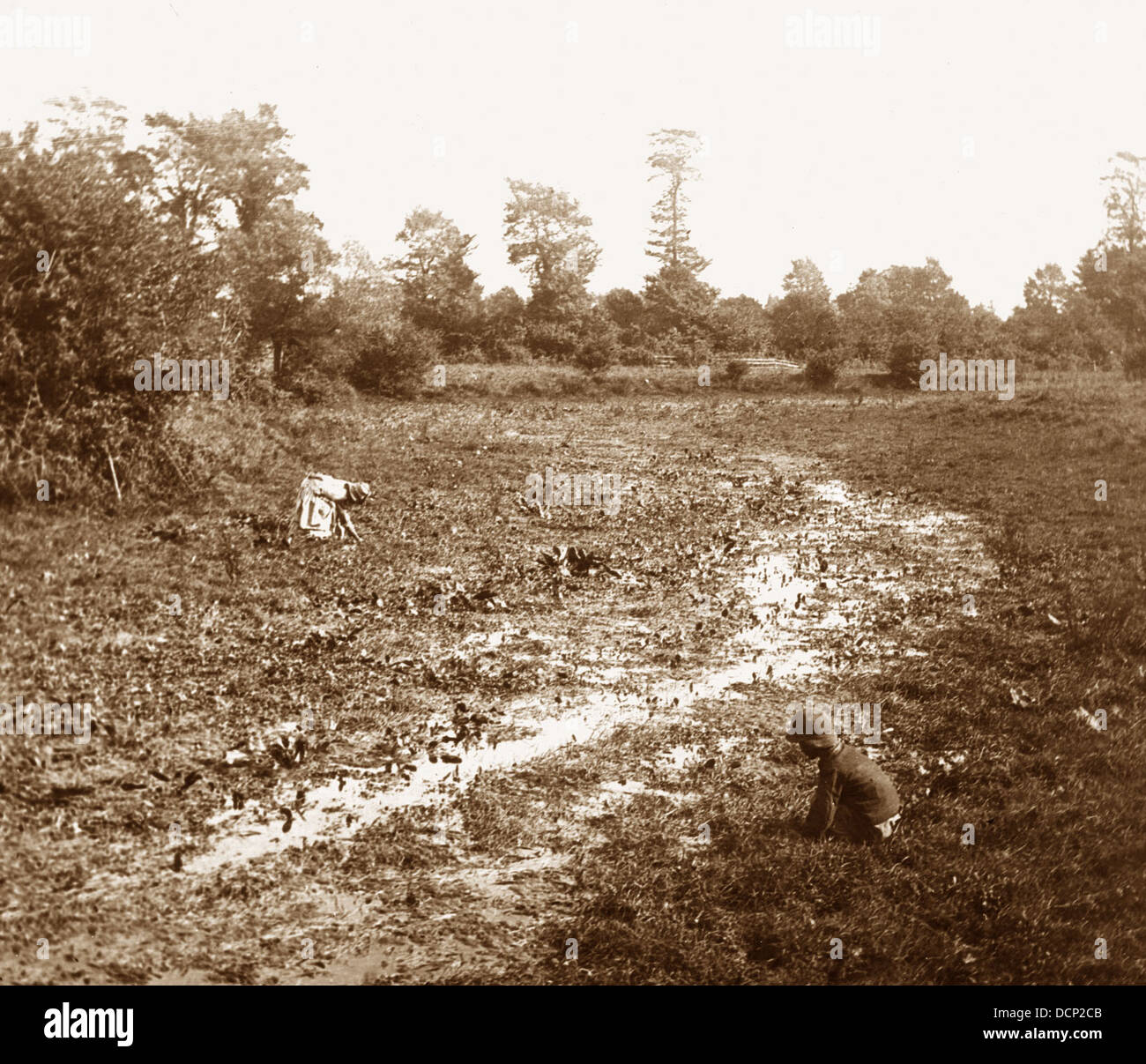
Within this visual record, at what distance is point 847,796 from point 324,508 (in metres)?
9.53

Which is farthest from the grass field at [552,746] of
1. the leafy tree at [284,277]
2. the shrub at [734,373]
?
the shrub at [734,373]

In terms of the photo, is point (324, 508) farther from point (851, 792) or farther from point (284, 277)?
point (284, 277)

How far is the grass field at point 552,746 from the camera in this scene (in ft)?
17.0

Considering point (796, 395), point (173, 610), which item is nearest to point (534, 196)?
point (796, 395)

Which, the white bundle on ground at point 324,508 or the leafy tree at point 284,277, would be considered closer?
the white bundle on ground at point 324,508

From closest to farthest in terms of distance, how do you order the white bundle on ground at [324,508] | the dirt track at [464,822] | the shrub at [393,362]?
the dirt track at [464,822] < the white bundle on ground at [324,508] < the shrub at [393,362]

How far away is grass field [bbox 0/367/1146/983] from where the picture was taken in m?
5.17

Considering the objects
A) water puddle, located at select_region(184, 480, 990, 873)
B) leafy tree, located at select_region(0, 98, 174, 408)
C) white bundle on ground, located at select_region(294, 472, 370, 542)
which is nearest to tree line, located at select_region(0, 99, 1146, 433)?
leafy tree, located at select_region(0, 98, 174, 408)

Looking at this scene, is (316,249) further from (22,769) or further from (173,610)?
(22,769)

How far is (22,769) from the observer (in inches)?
254

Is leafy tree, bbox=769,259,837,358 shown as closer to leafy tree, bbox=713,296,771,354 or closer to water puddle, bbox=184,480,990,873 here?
leafy tree, bbox=713,296,771,354

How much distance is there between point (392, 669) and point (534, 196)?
42789 mm

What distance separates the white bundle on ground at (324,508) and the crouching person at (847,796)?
29.7 ft

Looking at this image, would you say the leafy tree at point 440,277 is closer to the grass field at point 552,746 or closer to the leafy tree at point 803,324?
the leafy tree at point 803,324
